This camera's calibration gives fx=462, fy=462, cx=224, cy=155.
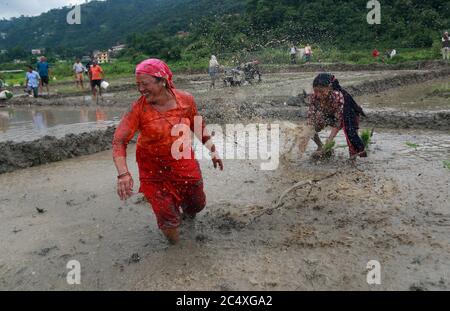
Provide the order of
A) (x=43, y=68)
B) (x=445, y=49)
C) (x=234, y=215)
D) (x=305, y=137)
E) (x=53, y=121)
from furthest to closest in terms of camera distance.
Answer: (x=445, y=49), (x=43, y=68), (x=53, y=121), (x=305, y=137), (x=234, y=215)

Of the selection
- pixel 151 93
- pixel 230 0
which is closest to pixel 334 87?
pixel 151 93

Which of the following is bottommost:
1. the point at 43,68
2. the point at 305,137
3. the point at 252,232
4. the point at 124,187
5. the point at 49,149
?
the point at 252,232

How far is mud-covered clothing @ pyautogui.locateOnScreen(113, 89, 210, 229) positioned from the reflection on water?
5.07 meters

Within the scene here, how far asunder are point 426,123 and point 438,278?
6003 millimetres

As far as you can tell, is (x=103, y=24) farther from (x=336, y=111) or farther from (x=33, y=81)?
(x=336, y=111)

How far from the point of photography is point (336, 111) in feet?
20.7

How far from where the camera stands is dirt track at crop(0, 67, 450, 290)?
3.43 meters

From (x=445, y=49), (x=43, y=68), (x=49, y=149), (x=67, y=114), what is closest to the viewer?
(x=49, y=149)

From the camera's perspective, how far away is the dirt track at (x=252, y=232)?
3.43 metres

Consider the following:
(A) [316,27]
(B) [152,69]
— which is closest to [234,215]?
(B) [152,69]

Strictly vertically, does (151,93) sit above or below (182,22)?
below

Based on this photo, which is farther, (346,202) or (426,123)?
(426,123)

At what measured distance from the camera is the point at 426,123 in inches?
340

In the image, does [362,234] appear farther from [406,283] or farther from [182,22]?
[182,22]
